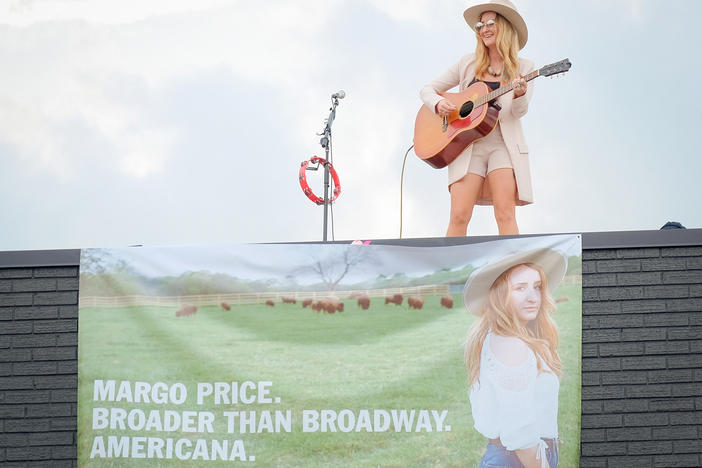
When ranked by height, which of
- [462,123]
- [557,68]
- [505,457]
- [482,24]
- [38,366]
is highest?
[482,24]

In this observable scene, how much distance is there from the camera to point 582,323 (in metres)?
3.67

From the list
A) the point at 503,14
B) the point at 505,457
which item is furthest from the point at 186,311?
the point at 503,14

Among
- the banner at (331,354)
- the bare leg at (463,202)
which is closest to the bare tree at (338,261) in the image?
the banner at (331,354)

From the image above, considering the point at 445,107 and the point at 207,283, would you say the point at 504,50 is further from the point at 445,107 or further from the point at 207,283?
the point at 207,283

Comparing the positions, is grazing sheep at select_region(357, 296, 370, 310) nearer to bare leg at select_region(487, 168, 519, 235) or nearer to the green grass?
the green grass

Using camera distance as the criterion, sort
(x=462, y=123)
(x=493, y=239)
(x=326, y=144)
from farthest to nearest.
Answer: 1. (x=326, y=144)
2. (x=462, y=123)
3. (x=493, y=239)

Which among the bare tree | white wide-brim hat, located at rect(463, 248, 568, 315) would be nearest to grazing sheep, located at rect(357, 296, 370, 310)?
the bare tree

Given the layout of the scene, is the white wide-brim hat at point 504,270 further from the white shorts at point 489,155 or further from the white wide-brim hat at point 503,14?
the white wide-brim hat at point 503,14

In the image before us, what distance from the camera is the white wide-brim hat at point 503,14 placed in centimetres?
450

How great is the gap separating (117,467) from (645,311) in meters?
2.30

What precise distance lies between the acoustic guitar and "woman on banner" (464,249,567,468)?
903 millimetres

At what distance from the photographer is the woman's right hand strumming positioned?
4551 millimetres

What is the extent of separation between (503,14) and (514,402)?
2.06 metres

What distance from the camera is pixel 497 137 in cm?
445
